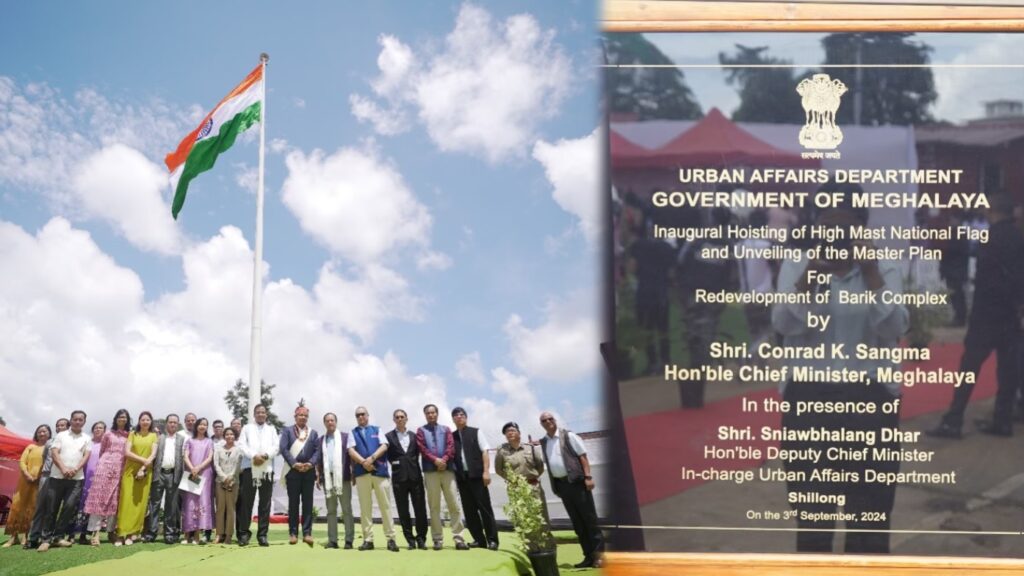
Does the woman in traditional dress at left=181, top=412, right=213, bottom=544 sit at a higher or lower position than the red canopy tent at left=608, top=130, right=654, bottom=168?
lower

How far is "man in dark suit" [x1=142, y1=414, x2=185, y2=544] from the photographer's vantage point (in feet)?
31.3

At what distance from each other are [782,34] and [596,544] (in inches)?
247

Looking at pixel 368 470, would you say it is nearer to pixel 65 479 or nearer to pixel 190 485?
pixel 190 485

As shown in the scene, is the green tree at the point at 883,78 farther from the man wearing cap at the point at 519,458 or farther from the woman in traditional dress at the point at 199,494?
the woman in traditional dress at the point at 199,494

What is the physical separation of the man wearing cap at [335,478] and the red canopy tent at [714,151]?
658 cm

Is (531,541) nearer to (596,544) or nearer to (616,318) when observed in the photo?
(596,544)

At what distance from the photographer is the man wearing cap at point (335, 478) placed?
8594mm

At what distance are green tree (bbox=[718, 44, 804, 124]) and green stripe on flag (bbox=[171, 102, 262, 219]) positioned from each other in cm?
1208

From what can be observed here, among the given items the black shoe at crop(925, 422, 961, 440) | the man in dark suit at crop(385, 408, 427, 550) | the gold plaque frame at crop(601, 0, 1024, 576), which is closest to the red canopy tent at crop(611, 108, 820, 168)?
the gold plaque frame at crop(601, 0, 1024, 576)

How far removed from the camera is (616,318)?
2.92m

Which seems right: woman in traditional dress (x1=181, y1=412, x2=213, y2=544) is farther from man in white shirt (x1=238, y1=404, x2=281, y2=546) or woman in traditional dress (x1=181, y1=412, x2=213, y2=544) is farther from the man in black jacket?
the man in black jacket

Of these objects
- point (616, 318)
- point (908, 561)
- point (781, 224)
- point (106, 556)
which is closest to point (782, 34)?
point (781, 224)

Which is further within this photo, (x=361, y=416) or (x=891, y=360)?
(x=361, y=416)

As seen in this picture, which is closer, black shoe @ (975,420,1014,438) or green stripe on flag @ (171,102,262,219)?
black shoe @ (975,420,1014,438)
